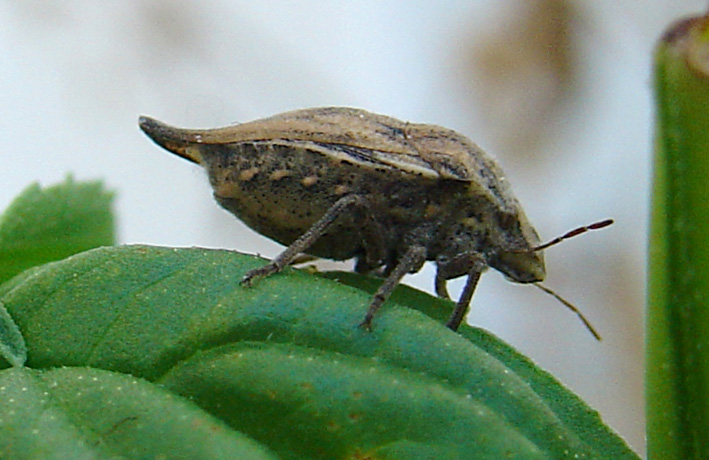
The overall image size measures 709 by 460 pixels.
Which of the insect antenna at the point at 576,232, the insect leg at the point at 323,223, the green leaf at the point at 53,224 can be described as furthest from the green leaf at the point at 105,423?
the insect antenna at the point at 576,232

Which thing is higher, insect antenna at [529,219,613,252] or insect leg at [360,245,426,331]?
insect antenna at [529,219,613,252]

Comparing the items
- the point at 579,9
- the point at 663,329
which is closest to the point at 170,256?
the point at 663,329

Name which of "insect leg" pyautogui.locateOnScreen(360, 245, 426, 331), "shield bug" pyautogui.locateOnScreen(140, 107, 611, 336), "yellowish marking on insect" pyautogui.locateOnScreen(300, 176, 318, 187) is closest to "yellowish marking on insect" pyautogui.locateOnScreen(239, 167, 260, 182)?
"shield bug" pyautogui.locateOnScreen(140, 107, 611, 336)

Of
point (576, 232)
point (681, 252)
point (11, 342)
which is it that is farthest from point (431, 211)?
point (11, 342)

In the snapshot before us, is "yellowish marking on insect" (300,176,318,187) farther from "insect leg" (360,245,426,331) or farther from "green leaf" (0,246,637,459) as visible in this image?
"green leaf" (0,246,637,459)

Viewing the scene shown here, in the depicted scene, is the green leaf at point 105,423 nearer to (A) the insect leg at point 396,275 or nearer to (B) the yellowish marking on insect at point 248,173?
(A) the insect leg at point 396,275
